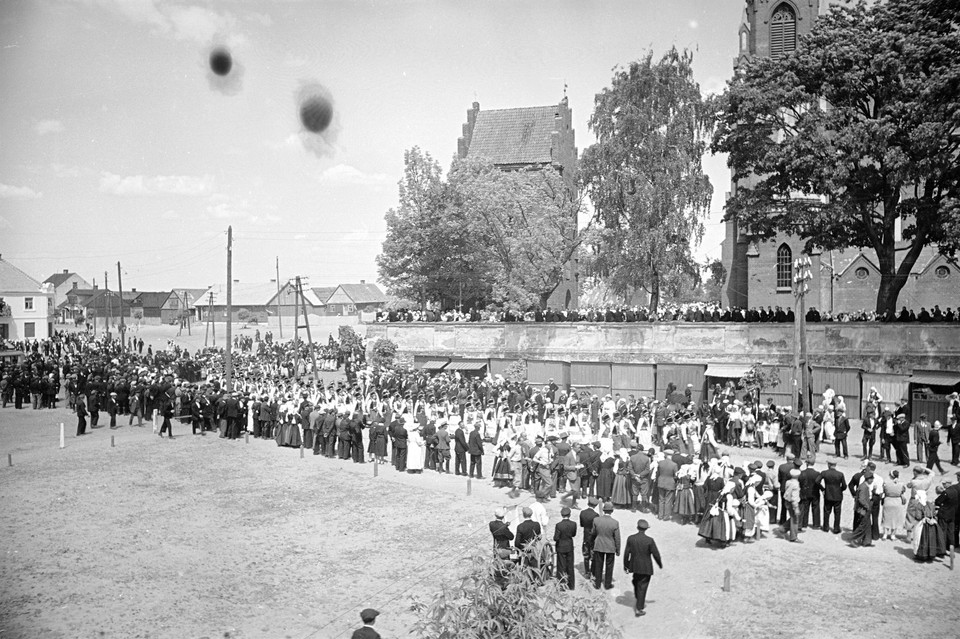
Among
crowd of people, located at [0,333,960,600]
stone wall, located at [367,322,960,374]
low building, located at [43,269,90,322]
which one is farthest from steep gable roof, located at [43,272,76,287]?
stone wall, located at [367,322,960,374]

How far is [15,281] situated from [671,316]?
58.5 m

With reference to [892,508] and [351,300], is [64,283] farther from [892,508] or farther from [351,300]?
[892,508]

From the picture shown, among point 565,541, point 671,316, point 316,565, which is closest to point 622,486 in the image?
point 565,541

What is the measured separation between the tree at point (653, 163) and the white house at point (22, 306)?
54.3 metres

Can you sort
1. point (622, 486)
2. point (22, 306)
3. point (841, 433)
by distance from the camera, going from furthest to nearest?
point (22, 306) → point (841, 433) → point (622, 486)

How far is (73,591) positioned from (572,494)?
34.5 feet

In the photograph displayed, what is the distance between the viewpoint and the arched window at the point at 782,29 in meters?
46.7

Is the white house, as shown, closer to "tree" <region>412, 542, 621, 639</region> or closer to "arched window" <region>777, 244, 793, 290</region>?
"arched window" <region>777, 244, 793, 290</region>

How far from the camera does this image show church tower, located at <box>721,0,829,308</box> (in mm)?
45125

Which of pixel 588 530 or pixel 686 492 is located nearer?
pixel 588 530

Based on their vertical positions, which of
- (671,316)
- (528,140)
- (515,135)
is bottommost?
(671,316)

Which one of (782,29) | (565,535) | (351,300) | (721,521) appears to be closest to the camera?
(565,535)

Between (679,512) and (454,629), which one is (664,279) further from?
(454,629)

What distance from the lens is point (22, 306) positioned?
2532 inches
